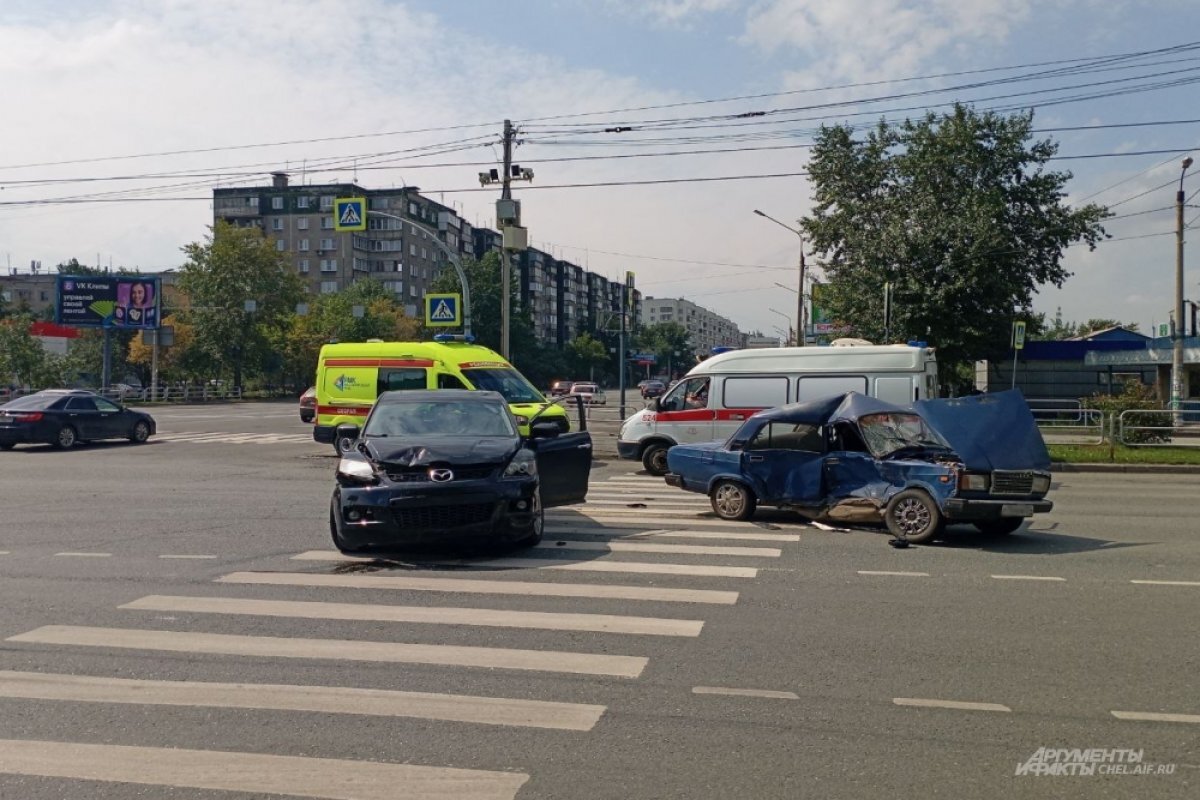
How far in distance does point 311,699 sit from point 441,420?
5.33 m

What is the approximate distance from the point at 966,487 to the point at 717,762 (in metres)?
6.42

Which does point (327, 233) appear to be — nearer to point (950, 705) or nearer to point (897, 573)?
point (897, 573)

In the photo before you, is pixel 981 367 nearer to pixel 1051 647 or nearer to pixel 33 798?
pixel 1051 647

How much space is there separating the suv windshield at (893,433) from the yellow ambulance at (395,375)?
9.08 meters

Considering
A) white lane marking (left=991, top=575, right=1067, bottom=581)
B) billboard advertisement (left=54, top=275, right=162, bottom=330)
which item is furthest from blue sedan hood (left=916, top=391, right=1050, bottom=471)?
billboard advertisement (left=54, top=275, right=162, bottom=330)

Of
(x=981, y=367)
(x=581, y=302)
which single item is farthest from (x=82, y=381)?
(x=581, y=302)

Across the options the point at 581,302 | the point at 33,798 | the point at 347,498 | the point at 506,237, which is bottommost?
the point at 33,798

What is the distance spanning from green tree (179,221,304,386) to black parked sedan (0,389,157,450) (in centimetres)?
4672

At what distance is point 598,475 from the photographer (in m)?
18.5

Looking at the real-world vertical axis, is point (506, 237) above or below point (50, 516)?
above

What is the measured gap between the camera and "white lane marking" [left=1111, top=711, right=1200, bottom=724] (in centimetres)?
480

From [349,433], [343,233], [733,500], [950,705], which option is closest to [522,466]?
[349,433]

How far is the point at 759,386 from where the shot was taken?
17.8 m

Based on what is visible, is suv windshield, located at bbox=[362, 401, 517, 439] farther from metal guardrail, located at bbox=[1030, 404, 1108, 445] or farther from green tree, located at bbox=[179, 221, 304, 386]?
green tree, located at bbox=[179, 221, 304, 386]
